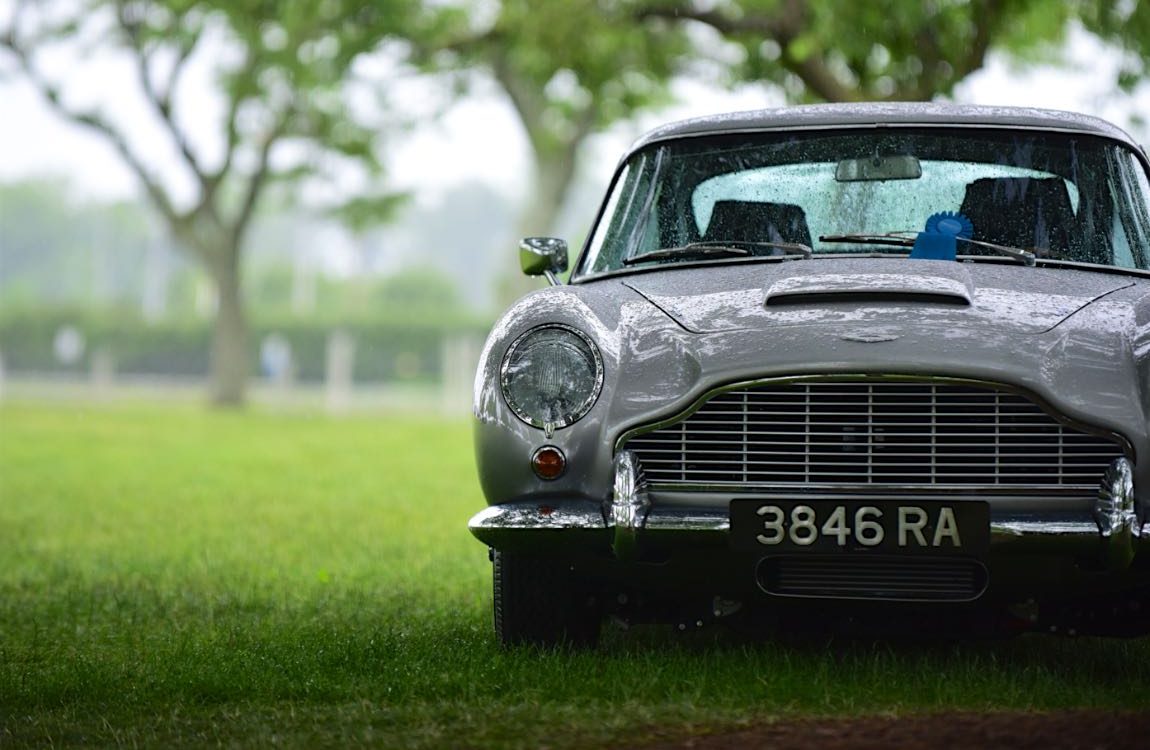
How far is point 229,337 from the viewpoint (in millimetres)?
30609

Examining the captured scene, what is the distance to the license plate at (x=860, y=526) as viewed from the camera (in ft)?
14.2

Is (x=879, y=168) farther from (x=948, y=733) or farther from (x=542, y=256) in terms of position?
(x=948, y=733)

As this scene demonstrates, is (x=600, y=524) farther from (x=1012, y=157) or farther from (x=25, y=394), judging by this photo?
(x=25, y=394)

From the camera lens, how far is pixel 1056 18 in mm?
15039

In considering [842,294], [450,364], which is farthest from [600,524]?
[450,364]

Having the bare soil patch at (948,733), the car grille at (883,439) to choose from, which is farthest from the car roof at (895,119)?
the bare soil patch at (948,733)

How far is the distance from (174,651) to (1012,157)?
3.17 meters

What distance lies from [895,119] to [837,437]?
1.60 meters

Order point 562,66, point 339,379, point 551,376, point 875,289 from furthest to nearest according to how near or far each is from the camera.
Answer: point 339,379
point 562,66
point 551,376
point 875,289

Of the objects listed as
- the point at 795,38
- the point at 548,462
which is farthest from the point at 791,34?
the point at 548,462

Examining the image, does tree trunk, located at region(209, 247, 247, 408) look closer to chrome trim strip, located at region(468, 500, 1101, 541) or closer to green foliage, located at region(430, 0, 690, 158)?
green foliage, located at region(430, 0, 690, 158)

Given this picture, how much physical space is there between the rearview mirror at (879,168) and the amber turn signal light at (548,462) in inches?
59.3

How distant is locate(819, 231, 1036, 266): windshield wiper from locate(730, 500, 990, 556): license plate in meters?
1.10

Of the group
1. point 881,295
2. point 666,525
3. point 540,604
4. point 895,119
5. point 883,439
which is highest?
point 895,119
